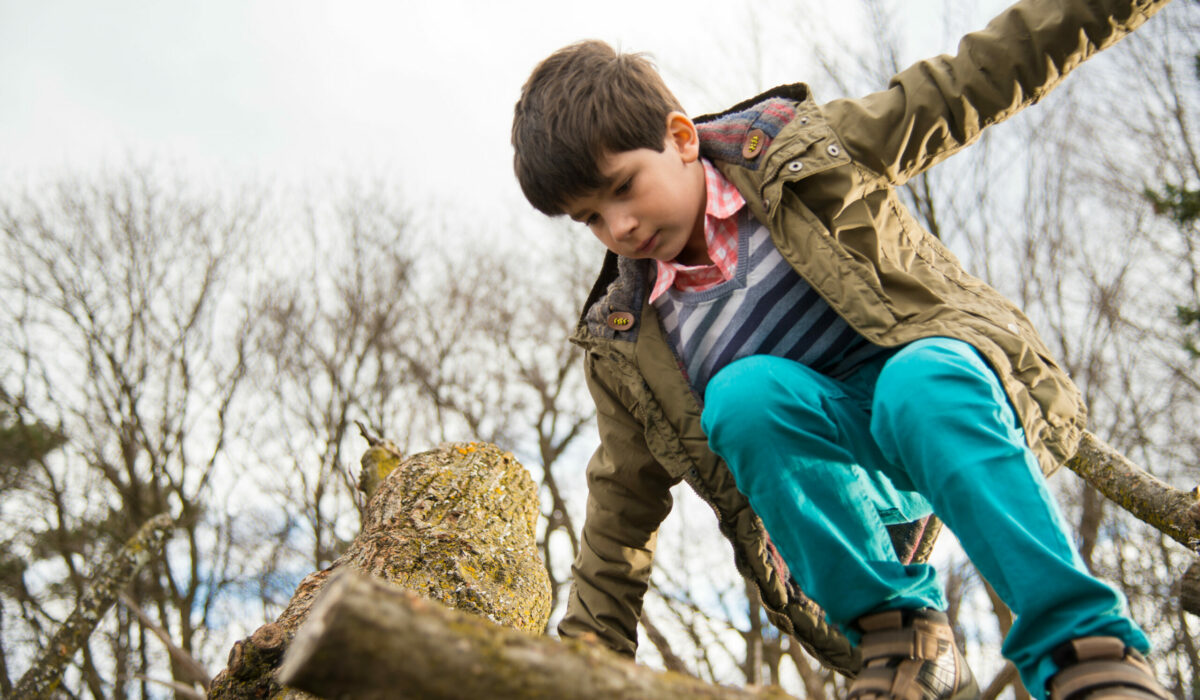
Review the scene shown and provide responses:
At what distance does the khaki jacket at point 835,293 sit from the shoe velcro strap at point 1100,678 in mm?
546

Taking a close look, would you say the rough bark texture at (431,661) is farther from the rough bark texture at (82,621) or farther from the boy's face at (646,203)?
the rough bark texture at (82,621)

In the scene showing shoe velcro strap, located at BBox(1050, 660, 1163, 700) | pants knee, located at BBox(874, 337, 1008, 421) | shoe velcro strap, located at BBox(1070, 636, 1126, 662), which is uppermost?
pants knee, located at BBox(874, 337, 1008, 421)

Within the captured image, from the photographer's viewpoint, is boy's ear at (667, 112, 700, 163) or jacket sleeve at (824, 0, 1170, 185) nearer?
jacket sleeve at (824, 0, 1170, 185)

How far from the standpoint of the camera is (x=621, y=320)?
2139 mm

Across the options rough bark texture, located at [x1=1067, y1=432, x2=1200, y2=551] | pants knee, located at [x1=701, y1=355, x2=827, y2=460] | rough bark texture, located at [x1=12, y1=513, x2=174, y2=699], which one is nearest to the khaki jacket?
pants knee, located at [x1=701, y1=355, x2=827, y2=460]

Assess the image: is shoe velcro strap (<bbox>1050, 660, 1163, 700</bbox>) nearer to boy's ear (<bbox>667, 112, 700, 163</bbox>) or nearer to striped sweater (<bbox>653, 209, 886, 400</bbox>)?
striped sweater (<bbox>653, 209, 886, 400</bbox>)

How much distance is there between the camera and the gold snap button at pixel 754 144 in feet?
6.33

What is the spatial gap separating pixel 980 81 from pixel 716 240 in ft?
2.22

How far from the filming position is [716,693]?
2.75ft

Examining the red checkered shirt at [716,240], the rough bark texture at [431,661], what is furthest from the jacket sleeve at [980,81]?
the rough bark texture at [431,661]

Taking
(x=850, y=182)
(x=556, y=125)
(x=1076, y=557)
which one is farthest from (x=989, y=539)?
(x=556, y=125)

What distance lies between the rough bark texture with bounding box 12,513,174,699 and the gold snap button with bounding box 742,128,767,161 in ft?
19.3

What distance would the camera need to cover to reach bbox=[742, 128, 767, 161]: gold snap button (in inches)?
76.0

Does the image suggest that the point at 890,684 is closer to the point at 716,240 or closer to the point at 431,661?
the point at 431,661
